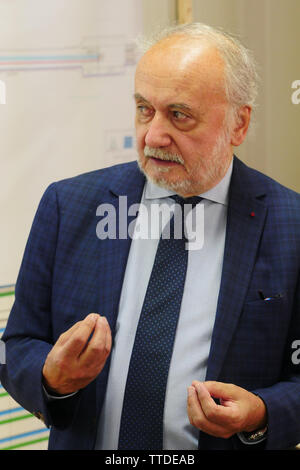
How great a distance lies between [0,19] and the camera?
207 centimetres

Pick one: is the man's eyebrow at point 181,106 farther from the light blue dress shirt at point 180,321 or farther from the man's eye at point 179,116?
the light blue dress shirt at point 180,321

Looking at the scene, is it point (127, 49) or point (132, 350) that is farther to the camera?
point (127, 49)

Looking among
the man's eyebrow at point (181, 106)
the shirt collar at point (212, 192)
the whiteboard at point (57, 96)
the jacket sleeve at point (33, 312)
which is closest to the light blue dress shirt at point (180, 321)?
the shirt collar at point (212, 192)

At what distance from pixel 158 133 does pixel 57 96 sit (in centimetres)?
98

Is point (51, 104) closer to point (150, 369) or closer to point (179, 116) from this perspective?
point (179, 116)

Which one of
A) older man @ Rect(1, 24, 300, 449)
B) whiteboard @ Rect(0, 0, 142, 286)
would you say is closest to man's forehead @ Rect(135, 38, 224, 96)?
older man @ Rect(1, 24, 300, 449)

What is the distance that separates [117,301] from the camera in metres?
1.43

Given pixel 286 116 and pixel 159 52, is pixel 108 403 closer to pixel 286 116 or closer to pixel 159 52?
pixel 159 52

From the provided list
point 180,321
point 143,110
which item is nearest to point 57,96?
point 143,110

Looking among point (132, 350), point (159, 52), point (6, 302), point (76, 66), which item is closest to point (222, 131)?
point (159, 52)

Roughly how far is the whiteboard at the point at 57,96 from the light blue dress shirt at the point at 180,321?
0.82 metres

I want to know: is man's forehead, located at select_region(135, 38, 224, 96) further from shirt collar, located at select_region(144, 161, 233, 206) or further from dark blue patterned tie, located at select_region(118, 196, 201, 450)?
dark blue patterned tie, located at select_region(118, 196, 201, 450)

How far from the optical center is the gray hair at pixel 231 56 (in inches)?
56.4
